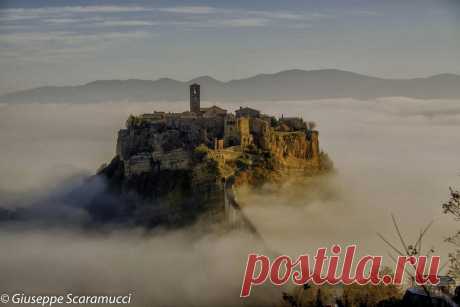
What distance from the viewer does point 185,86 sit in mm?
68438

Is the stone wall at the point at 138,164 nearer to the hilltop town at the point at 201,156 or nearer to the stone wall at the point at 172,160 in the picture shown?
the hilltop town at the point at 201,156

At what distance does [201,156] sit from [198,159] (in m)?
0.34

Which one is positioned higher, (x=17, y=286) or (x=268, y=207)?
(x=268, y=207)

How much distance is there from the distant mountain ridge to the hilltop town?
29630 mm

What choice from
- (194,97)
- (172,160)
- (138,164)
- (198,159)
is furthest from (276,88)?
(198,159)

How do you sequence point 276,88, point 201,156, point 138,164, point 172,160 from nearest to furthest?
point 201,156 → point 172,160 → point 138,164 → point 276,88

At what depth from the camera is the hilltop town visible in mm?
35281

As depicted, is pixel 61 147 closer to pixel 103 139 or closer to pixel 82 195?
pixel 103 139

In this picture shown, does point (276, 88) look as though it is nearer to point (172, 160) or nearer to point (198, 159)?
point (172, 160)

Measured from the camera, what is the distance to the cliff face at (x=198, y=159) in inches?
1389

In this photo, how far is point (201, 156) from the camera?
3488 centimetres

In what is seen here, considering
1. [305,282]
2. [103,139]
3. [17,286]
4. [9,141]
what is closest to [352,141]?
[103,139]

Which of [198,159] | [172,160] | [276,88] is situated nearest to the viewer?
[198,159]

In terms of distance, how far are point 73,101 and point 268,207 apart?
56.6 m
